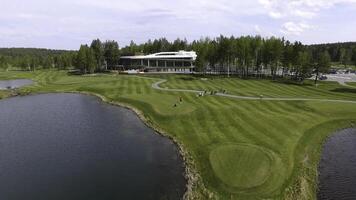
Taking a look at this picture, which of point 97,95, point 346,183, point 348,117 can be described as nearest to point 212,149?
point 346,183

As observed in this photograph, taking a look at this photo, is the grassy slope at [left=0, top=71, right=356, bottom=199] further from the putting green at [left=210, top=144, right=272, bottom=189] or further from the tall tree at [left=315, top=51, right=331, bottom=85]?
the tall tree at [left=315, top=51, right=331, bottom=85]

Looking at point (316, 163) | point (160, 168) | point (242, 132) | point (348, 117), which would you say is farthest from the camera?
point (348, 117)

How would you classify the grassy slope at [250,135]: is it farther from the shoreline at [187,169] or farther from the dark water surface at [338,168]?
the dark water surface at [338,168]

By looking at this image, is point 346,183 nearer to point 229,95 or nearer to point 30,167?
point 30,167

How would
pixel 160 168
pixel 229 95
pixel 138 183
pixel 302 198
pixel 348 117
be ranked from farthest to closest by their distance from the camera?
pixel 229 95
pixel 348 117
pixel 160 168
pixel 138 183
pixel 302 198

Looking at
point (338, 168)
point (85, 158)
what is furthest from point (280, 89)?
point (85, 158)

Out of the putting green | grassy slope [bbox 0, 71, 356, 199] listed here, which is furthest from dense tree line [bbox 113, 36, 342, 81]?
the putting green
